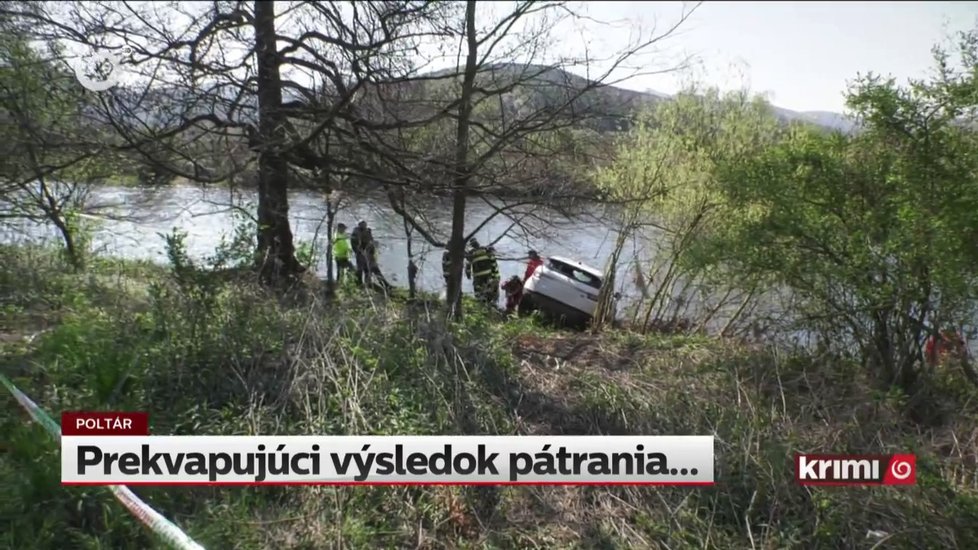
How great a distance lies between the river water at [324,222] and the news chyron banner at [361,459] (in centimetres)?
316

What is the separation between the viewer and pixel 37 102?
653 centimetres

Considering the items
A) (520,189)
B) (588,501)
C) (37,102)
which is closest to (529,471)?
(588,501)

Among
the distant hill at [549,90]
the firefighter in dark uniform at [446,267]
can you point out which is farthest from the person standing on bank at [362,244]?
the distant hill at [549,90]

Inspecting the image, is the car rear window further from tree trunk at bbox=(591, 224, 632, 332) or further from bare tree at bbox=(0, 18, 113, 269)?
bare tree at bbox=(0, 18, 113, 269)

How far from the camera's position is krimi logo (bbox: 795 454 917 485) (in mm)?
3998

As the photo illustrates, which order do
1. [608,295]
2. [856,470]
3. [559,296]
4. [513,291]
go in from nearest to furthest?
[856,470]
[608,295]
[513,291]
[559,296]

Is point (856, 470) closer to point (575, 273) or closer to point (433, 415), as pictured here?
point (433, 415)

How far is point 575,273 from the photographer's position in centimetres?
1323

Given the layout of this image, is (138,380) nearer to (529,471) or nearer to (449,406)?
(449,406)

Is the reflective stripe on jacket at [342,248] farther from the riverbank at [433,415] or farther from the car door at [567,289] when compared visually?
the car door at [567,289]

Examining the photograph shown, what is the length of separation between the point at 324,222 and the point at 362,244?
72 cm

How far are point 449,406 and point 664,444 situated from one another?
4.78 ft

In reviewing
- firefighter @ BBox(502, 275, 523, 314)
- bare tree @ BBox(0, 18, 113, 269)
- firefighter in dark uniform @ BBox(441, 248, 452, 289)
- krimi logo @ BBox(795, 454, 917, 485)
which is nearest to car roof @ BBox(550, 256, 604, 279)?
firefighter @ BBox(502, 275, 523, 314)

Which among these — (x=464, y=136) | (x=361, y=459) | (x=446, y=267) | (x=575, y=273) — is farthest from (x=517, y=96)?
(x=575, y=273)
